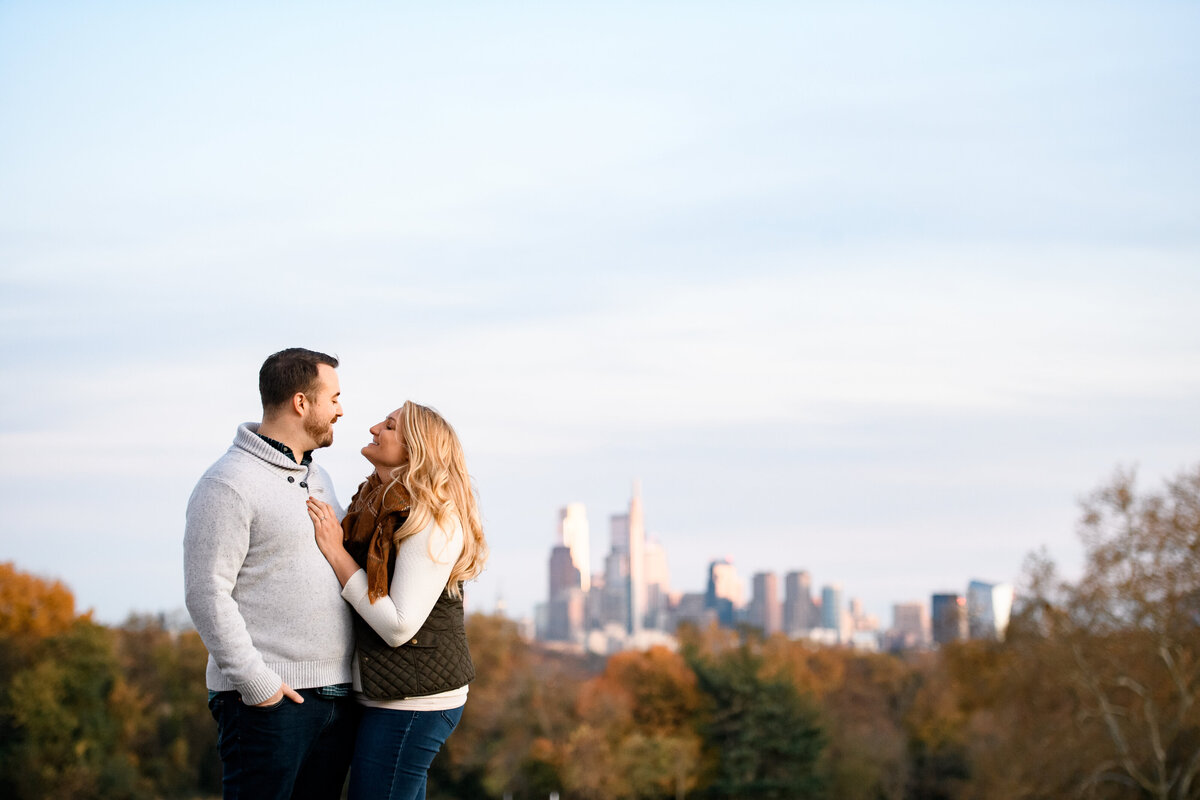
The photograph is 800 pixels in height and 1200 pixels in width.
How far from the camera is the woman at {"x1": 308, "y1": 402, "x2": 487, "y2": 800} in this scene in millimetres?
4027

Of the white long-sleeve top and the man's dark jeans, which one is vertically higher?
the white long-sleeve top

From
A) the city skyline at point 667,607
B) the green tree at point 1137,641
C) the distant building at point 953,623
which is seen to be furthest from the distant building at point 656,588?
the green tree at point 1137,641

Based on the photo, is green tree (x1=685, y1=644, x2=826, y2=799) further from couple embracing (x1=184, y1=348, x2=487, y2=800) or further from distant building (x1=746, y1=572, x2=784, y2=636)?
distant building (x1=746, y1=572, x2=784, y2=636)

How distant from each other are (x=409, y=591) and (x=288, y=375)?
757 millimetres

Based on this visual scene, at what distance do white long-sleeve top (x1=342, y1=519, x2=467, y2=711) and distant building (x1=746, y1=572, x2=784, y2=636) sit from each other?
121m

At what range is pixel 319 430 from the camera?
164 inches

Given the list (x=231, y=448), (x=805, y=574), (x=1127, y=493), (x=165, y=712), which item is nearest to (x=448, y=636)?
(x=231, y=448)

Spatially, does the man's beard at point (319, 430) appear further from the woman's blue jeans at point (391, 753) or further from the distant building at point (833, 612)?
the distant building at point (833, 612)

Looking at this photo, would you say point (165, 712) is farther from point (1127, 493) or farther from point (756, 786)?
point (1127, 493)

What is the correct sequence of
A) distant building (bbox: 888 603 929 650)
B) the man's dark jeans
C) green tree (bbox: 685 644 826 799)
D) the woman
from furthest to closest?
distant building (bbox: 888 603 929 650)
green tree (bbox: 685 644 826 799)
the woman
the man's dark jeans

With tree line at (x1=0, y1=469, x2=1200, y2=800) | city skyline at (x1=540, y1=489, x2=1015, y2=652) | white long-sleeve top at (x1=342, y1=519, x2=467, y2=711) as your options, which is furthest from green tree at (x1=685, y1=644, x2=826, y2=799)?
city skyline at (x1=540, y1=489, x2=1015, y2=652)

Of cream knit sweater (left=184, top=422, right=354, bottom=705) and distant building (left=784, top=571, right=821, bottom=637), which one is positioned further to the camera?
distant building (left=784, top=571, right=821, bottom=637)

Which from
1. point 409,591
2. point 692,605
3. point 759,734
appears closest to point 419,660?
point 409,591

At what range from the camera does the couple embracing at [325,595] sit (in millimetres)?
3883
